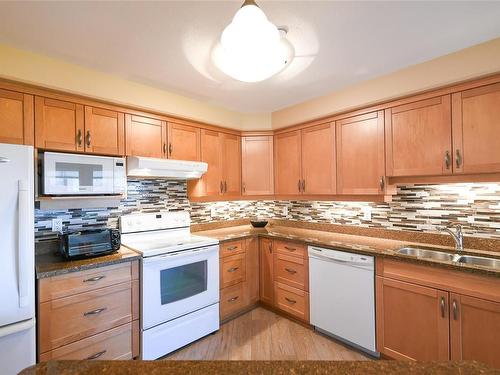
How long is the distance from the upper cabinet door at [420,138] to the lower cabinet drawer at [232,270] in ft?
5.72

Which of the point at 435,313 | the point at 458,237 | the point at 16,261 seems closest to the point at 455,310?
the point at 435,313

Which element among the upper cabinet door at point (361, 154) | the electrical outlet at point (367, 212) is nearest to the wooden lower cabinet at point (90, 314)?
the upper cabinet door at point (361, 154)

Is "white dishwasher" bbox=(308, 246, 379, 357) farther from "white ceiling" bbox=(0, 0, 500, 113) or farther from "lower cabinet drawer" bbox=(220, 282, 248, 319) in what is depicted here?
"white ceiling" bbox=(0, 0, 500, 113)

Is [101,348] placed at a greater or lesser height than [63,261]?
lesser

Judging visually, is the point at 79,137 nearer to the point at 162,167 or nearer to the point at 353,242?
the point at 162,167

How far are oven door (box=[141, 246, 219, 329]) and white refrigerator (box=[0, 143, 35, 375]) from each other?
2.31ft

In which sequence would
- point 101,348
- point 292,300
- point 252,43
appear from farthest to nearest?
1. point 292,300
2. point 101,348
3. point 252,43

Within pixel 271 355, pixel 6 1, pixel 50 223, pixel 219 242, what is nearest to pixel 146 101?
pixel 6 1

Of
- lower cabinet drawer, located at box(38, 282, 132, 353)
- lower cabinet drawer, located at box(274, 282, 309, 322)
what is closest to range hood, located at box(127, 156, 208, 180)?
lower cabinet drawer, located at box(38, 282, 132, 353)

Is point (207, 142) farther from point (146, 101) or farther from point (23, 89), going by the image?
point (23, 89)

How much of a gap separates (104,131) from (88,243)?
93 centimetres

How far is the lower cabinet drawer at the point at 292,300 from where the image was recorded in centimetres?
255

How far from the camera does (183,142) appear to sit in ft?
8.82

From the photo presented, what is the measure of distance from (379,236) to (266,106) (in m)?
1.90
